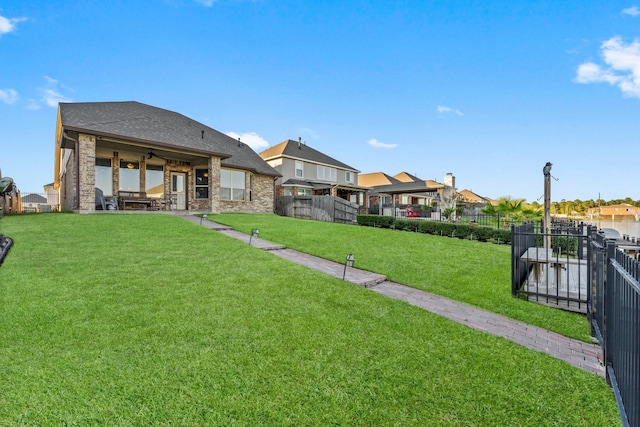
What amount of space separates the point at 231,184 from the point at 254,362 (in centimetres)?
1826

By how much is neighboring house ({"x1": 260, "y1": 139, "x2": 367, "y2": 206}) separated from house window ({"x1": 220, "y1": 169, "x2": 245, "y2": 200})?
19.9 ft

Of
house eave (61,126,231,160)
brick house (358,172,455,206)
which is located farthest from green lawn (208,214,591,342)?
brick house (358,172,455,206)

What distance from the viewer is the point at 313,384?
2.54 m

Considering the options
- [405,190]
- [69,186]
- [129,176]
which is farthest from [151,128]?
[405,190]

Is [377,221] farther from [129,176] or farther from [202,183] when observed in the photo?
[129,176]

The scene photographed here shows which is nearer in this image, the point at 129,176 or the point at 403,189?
the point at 129,176

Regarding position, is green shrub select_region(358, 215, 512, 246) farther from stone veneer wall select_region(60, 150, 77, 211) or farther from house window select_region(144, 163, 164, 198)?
stone veneer wall select_region(60, 150, 77, 211)

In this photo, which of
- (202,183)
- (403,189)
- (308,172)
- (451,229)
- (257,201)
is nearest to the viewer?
(451,229)

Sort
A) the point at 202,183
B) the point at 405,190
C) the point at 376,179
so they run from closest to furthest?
the point at 202,183 < the point at 405,190 < the point at 376,179

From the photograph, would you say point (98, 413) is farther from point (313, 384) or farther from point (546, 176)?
point (546, 176)

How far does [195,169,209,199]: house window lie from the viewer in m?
19.2

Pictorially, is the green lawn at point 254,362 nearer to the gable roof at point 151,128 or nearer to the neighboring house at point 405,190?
the gable roof at point 151,128

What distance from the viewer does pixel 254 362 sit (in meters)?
2.81

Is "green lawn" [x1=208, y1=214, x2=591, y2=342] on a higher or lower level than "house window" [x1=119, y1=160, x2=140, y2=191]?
lower
